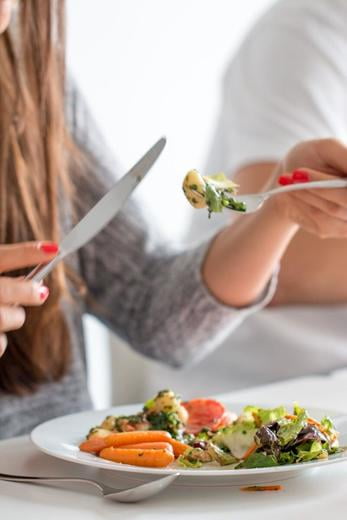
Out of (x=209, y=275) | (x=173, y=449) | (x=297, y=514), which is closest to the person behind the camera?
(x=297, y=514)

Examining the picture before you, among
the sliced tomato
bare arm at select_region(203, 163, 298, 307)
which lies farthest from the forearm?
the sliced tomato

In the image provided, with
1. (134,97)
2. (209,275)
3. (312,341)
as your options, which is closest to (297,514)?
(209,275)

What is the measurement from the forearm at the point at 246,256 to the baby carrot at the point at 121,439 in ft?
1.42

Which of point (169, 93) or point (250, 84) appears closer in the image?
point (250, 84)

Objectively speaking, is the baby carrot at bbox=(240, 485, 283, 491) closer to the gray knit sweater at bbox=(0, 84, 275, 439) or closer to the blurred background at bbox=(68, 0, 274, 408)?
the gray knit sweater at bbox=(0, 84, 275, 439)

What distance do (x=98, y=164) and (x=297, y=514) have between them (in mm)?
878

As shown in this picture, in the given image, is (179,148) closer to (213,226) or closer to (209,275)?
(213,226)

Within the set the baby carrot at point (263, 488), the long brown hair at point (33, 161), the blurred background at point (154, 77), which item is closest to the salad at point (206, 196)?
the baby carrot at point (263, 488)

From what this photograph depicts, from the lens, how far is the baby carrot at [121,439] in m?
0.79

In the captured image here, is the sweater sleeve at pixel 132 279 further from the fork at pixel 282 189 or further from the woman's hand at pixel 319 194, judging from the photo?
the fork at pixel 282 189

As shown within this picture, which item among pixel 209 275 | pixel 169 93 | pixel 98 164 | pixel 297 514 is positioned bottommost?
pixel 297 514

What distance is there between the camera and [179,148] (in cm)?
274

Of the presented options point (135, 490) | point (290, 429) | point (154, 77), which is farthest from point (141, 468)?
point (154, 77)

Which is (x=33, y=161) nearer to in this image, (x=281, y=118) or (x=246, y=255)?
(x=246, y=255)
